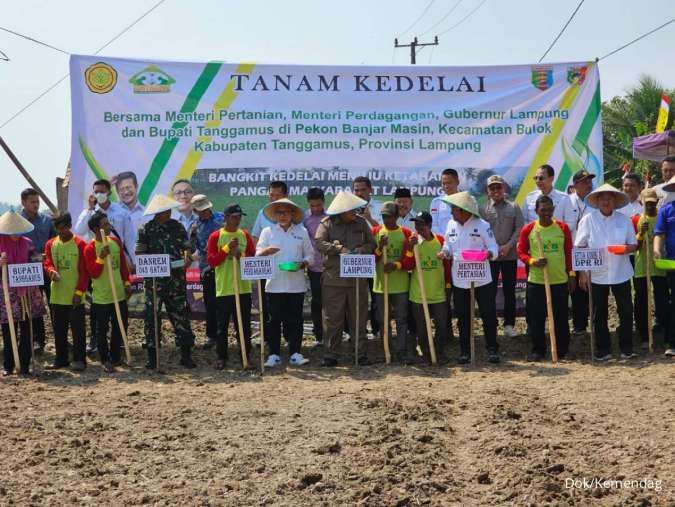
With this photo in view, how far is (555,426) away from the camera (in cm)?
583

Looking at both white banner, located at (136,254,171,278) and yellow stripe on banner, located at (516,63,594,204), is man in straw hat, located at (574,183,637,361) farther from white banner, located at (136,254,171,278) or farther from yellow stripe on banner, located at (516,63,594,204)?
white banner, located at (136,254,171,278)

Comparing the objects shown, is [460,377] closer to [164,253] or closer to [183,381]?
[183,381]

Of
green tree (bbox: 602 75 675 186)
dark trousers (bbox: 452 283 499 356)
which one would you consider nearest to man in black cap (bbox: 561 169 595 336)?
dark trousers (bbox: 452 283 499 356)

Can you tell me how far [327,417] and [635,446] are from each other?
2238 millimetres

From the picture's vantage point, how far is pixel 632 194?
923cm

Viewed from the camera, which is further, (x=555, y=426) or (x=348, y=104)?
(x=348, y=104)

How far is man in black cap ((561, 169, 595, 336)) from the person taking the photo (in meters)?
9.13

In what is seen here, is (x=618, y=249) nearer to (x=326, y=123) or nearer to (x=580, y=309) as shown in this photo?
(x=580, y=309)

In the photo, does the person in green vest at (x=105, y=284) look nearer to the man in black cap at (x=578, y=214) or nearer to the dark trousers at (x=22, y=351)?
the dark trousers at (x=22, y=351)

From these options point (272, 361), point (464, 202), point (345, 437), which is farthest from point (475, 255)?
point (345, 437)

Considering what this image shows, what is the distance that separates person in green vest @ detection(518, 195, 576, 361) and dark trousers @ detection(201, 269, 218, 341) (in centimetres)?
339

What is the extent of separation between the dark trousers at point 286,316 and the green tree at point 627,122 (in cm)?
1425

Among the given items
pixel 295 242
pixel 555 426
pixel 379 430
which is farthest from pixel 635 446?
pixel 295 242

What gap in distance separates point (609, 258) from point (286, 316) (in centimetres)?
339
